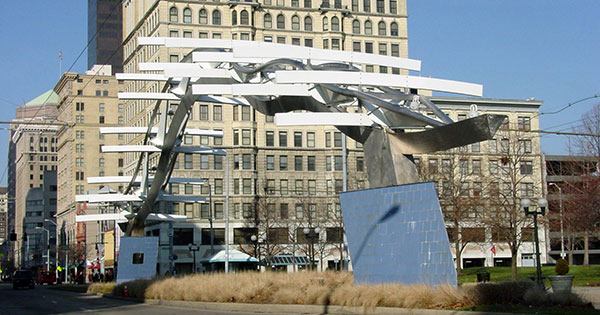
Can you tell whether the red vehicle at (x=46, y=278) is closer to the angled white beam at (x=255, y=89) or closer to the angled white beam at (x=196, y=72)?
the angled white beam at (x=196, y=72)

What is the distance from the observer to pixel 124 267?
41656 mm

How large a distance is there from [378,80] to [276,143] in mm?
58934

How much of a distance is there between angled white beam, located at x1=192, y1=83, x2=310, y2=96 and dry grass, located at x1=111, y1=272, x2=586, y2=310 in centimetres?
613

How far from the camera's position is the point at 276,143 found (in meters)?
81.9

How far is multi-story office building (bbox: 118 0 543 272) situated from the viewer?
79.1m

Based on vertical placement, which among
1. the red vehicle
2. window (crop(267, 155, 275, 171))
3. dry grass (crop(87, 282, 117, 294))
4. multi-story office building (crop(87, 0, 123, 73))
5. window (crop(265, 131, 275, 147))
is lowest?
the red vehicle

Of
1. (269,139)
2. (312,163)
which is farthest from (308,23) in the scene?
(312,163)

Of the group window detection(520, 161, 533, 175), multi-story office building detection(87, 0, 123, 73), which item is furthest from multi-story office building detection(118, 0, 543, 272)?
multi-story office building detection(87, 0, 123, 73)

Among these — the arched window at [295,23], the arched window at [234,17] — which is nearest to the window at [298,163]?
the arched window at [295,23]

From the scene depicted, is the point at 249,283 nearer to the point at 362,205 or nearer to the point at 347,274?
the point at 347,274

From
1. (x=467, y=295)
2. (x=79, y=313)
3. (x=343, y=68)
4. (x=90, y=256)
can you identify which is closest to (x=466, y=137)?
(x=467, y=295)

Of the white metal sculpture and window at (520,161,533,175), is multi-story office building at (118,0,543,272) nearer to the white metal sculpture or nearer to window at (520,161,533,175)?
window at (520,161,533,175)

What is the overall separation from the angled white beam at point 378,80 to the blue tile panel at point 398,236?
308cm

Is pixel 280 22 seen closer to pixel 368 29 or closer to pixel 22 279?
pixel 368 29
